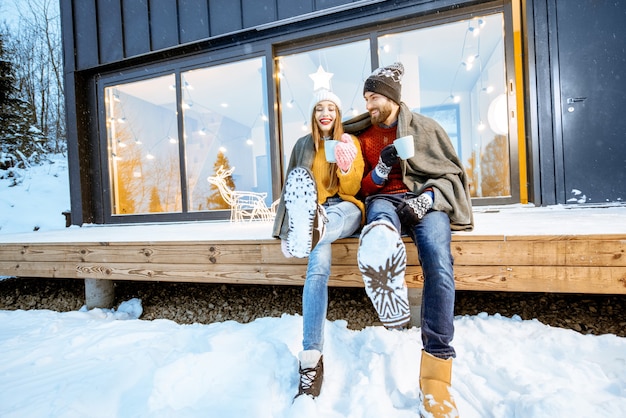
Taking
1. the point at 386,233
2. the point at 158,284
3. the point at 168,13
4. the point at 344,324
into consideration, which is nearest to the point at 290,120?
the point at 168,13

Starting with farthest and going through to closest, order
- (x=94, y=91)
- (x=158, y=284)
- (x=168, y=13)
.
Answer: (x=94, y=91), (x=168, y=13), (x=158, y=284)

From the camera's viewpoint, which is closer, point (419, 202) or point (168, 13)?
point (419, 202)

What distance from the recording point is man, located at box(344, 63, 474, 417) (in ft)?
3.85

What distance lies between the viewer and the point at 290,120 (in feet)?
14.8

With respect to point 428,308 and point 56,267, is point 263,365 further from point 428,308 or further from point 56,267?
point 56,267

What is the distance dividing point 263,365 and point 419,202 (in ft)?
3.37

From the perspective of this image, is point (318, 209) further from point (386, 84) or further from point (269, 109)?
point (269, 109)

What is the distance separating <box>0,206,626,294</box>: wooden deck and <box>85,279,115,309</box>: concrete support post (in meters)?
0.13

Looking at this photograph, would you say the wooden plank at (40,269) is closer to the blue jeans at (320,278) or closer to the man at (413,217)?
the blue jeans at (320,278)

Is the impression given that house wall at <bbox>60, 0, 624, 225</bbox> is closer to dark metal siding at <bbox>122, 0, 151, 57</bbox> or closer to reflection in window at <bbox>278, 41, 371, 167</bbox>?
dark metal siding at <bbox>122, 0, 151, 57</bbox>

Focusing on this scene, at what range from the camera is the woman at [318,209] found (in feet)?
4.38

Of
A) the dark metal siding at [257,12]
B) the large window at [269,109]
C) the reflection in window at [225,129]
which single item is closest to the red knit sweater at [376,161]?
the large window at [269,109]

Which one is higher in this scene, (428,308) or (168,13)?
(168,13)

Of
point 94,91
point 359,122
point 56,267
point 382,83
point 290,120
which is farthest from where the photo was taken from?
point 94,91
